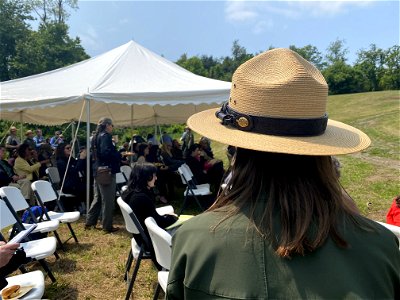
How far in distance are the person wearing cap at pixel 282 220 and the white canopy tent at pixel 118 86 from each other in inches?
211

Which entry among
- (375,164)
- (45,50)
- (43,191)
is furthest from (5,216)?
(45,50)

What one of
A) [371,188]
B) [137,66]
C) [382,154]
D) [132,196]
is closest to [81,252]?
[132,196]

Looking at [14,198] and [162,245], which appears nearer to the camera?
[162,245]

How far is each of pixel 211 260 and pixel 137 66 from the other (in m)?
7.02

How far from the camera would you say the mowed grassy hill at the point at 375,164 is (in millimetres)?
7510

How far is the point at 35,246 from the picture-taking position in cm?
370

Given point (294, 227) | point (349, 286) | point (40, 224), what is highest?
point (294, 227)

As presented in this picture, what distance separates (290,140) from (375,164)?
11901 millimetres

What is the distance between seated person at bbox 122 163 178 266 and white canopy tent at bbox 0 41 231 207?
246 cm

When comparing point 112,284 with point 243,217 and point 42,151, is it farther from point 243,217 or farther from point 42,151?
point 42,151

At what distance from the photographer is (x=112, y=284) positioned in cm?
400

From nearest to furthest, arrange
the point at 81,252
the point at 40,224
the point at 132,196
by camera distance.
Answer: the point at 132,196, the point at 40,224, the point at 81,252

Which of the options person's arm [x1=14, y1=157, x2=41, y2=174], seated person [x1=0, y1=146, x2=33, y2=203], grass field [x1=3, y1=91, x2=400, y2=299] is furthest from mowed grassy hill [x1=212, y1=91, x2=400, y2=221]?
person's arm [x1=14, y1=157, x2=41, y2=174]

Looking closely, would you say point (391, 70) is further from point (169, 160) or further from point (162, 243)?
point (162, 243)
